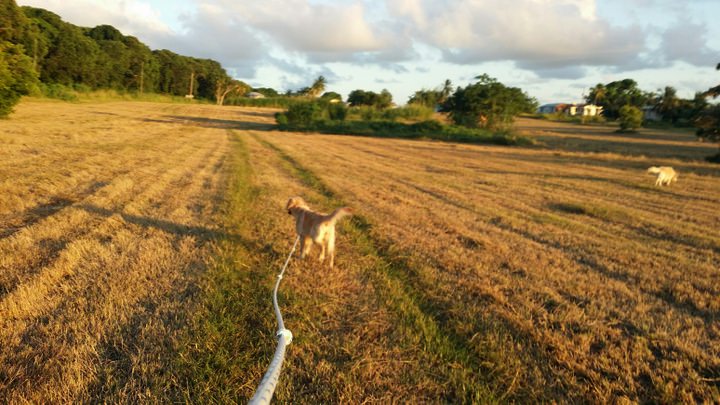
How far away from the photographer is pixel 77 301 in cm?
421

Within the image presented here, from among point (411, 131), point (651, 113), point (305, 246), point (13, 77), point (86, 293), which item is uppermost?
point (651, 113)

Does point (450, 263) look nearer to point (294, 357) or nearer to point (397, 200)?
point (294, 357)

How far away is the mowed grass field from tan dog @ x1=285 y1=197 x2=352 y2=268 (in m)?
0.30

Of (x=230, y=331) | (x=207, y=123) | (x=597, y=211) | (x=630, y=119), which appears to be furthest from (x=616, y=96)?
(x=230, y=331)

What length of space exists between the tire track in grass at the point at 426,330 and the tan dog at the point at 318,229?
685 millimetres

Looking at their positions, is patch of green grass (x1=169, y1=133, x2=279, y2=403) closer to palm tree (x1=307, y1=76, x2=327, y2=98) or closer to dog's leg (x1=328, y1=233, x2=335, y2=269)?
dog's leg (x1=328, y1=233, x2=335, y2=269)

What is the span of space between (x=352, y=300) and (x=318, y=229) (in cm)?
121

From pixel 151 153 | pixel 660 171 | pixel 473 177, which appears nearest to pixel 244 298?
pixel 473 177

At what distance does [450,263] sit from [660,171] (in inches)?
597

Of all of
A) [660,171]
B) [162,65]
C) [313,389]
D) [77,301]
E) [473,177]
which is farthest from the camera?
[162,65]

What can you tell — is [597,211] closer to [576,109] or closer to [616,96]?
[616,96]

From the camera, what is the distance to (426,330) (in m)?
4.03

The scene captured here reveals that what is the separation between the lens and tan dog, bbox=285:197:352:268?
17.6ft

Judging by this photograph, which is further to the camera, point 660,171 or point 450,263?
point 660,171
